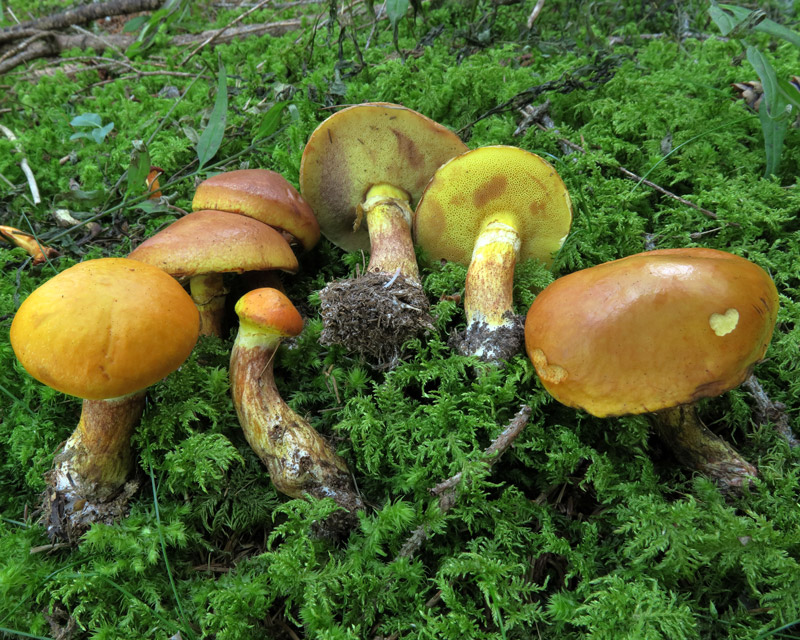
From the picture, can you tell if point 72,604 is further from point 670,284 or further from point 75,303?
point 670,284

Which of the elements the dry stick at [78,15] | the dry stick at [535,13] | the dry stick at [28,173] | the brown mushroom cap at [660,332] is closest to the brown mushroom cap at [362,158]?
the brown mushroom cap at [660,332]

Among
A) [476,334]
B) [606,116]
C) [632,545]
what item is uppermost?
[606,116]

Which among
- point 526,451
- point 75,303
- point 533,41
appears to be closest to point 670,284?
point 526,451

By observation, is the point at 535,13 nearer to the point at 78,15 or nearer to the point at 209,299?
the point at 209,299

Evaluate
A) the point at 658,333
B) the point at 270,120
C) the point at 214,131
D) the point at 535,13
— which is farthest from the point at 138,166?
the point at 535,13

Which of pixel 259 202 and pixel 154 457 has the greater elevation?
pixel 259 202

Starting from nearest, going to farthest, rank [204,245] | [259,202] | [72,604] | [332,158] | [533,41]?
[72,604] < [204,245] < [259,202] < [332,158] < [533,41]

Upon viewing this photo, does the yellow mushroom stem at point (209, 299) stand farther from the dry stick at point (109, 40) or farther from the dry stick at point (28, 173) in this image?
the dry stick at point (109, 40)
